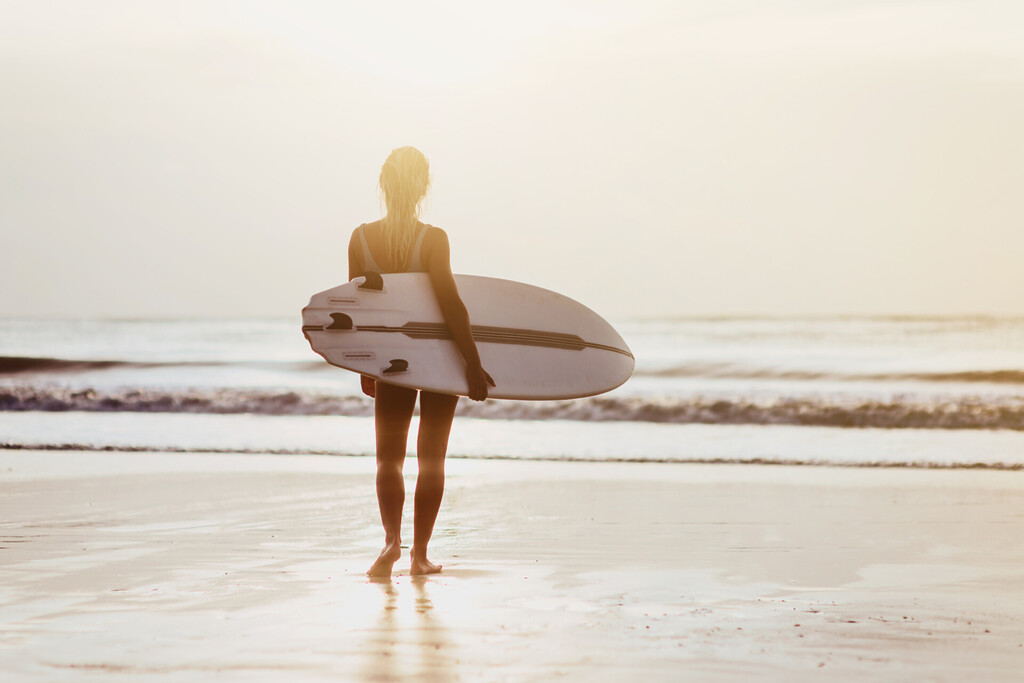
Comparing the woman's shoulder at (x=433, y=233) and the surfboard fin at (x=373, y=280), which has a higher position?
the woman's shoulder at (x=433, y=233)

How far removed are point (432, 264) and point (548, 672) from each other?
5.03 feet

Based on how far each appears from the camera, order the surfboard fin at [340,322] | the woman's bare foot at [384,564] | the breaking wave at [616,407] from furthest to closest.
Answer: the breaking wave at [616,407] < the surfboard fin at [340,322] < the woman's bare foot at [384,564]

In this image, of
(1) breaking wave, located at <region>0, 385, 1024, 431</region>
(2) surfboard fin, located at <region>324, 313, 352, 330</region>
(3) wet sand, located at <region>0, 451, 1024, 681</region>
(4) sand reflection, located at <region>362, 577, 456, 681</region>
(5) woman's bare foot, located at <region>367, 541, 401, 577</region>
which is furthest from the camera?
(1) breaking wave, located at <region>0, 385, 1024, 431</region>

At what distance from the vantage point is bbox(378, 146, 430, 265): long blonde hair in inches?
135

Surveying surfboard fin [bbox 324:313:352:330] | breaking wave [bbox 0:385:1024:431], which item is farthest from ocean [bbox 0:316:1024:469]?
surfboard fin [bbox 324:313:352:330]

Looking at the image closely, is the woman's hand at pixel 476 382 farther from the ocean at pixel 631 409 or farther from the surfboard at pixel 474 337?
the ocean at pixel 631 409

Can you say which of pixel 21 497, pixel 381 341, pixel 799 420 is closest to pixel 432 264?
pixel 381 341

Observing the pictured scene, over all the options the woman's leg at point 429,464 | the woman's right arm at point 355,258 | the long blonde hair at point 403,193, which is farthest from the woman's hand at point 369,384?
the long blonde hair at point 403,193

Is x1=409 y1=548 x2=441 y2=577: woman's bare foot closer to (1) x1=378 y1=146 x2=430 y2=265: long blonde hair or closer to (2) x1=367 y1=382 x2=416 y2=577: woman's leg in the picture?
(2) x1=367 y1=382 x2=416 y2=577: woman's leg

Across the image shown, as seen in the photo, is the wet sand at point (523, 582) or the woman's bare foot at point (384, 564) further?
the woman's bare foot at point (384, 564)

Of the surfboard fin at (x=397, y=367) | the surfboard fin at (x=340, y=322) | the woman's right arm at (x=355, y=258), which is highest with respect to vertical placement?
the woman's right arm at (x=355, y=258)

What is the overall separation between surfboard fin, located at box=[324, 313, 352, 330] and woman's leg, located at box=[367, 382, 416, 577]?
29cm

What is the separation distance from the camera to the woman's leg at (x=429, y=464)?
137 inches

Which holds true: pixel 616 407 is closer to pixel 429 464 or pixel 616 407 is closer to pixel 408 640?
pixel 429 464
